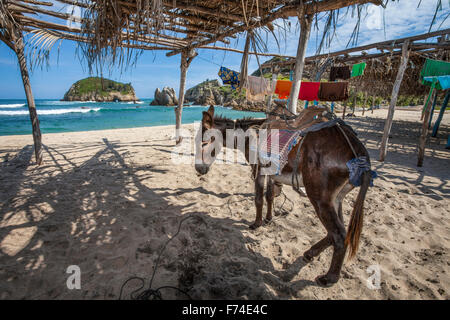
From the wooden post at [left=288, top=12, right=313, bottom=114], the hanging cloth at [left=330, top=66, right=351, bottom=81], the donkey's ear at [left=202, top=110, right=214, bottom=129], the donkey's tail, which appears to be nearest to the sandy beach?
the donkey's tail

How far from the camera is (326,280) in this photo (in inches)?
88.8

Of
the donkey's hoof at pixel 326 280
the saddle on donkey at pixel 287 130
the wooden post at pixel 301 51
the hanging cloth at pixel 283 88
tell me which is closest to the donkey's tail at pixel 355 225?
the donkey's hoof at pixel 326 280

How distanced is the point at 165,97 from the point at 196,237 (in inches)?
2327

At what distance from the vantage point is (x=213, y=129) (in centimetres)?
338

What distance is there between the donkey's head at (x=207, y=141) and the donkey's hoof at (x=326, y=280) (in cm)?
235

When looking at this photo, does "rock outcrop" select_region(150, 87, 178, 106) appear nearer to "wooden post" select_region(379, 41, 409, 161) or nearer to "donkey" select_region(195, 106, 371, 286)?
"wooden post" select_region(379, 41, 409, 161)

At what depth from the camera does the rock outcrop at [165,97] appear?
55594 mm

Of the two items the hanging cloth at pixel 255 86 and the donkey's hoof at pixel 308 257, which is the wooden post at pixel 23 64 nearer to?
the hanging cloth at pixel 255 86

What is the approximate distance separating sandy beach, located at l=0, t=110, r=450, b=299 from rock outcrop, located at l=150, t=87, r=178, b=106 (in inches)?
2164

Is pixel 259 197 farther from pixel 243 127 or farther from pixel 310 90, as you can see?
pixel 310 90

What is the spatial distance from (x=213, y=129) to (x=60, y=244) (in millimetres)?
2892

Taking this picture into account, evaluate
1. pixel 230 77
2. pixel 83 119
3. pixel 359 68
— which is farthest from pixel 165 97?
pixel 359 68
